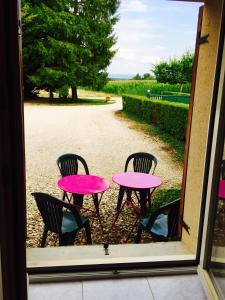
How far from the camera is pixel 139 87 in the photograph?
2327 cm

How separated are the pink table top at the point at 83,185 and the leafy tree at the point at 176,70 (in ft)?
65.6

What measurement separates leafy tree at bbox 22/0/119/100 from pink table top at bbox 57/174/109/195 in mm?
14836

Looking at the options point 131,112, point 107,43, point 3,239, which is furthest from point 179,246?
point 107,43

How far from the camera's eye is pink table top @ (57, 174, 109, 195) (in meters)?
3.50

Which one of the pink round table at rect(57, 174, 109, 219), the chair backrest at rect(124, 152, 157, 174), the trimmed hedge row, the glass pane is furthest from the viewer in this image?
the trimmed hedge row

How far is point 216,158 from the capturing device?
2.43m

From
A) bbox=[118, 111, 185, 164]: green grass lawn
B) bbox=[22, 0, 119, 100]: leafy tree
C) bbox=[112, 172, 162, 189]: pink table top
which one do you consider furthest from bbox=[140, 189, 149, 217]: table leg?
bbox=[22, 0, 119, 100]: leafy tree

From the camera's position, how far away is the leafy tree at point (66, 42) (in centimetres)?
1744

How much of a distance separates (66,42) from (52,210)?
16.5 meters

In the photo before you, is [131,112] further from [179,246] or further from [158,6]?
[179,246]

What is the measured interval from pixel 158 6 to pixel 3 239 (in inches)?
758

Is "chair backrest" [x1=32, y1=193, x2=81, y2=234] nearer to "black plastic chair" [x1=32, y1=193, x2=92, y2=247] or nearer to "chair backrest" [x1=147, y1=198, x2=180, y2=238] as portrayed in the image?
"black plastic chair" [x1=32, y1=193, x2=92, y2=247]

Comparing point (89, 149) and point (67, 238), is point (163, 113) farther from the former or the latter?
point (67, 238)

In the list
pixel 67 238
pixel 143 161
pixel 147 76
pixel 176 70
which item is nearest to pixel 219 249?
pixel 67 238
